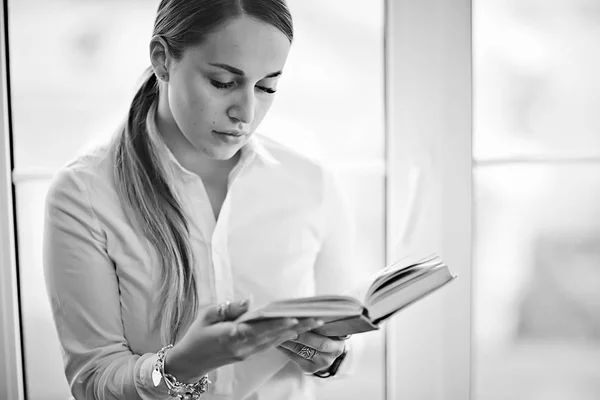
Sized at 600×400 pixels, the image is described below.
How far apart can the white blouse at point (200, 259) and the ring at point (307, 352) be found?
0.09 m

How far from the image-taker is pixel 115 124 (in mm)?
1466

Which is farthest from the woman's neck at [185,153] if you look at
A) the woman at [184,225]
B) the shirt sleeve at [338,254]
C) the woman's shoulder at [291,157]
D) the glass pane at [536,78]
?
the glass pane at [536,78]

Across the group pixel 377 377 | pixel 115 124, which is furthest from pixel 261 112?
pixel 377 377

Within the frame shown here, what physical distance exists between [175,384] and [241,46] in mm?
658

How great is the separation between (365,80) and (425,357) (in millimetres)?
651

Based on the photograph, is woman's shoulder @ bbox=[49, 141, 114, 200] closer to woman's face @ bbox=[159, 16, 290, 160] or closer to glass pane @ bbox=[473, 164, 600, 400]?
woman's face @ bbox=[159, 16, 290, 160]

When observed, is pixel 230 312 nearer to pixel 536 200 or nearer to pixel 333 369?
pixel 333 369

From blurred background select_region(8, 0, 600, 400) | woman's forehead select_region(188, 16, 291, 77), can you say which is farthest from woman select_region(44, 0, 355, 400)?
blurred background select_region(8, 0, 600, 400)

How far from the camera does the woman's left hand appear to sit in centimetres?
128

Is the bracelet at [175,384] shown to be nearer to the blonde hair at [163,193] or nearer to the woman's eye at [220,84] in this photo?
the blonde hair at [163,193]

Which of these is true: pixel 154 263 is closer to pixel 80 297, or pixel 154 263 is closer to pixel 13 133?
pixel 80 297

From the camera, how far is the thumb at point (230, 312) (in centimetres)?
113

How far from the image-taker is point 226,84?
→ 1329 mm

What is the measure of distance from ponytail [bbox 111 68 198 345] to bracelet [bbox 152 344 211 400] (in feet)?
0.25
